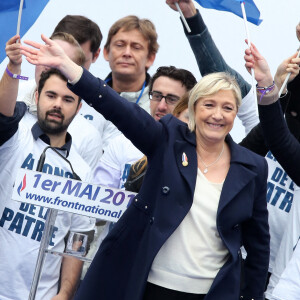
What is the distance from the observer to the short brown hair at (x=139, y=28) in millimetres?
Answer: 5473

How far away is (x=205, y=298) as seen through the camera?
3.38 m

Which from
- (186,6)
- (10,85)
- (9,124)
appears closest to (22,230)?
(9,124)

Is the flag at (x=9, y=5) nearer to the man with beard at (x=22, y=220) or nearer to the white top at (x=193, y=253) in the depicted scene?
the man with beard at (x=22, y=220)

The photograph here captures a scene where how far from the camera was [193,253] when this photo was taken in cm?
339

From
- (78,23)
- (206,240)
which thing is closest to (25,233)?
(206,240)

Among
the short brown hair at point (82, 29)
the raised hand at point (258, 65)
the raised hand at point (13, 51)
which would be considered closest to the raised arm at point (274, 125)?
the raised hand at point (258, 65)

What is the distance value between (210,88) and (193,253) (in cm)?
76

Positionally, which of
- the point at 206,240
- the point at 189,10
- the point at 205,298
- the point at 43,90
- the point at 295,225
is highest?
the point at 189,10

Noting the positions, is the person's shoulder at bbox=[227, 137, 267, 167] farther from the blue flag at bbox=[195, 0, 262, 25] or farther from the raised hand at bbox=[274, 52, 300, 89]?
the blue flag at bbox=[195, 0, 262, 25]

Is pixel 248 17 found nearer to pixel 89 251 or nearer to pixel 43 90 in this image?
pixel 43 90

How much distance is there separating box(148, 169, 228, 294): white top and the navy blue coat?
44 millimetres

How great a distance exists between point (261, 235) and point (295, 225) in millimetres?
809

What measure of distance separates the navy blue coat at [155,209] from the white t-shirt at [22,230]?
69 cm

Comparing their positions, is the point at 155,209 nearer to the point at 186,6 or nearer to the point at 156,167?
the point at 156,167
